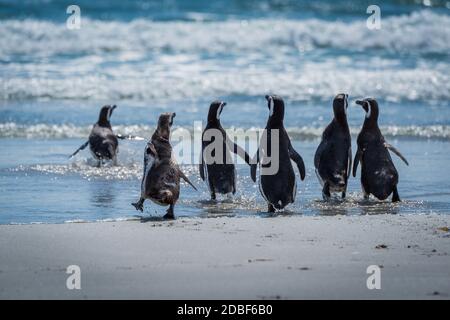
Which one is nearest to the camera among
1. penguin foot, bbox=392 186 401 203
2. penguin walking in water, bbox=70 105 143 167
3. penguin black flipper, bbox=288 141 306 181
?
penguin black flipper, bbox=288 141 306 181

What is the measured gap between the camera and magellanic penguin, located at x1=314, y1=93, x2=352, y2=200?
926 centimetres

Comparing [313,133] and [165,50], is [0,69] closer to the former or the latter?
[165,50]

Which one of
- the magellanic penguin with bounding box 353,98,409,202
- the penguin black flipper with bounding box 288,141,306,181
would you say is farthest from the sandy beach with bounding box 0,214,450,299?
the magellanic penguin with bounding box 353,98,409,202

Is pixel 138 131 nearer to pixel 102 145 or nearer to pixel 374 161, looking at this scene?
pixel 102 145

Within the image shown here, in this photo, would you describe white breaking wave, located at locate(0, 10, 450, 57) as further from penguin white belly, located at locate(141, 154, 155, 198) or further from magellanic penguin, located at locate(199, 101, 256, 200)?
penguin white belly, located at locate(141, 154, 155, 198)

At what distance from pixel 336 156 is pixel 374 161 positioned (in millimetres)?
333

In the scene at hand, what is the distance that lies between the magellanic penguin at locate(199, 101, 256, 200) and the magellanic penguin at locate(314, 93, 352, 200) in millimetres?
691

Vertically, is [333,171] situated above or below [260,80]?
below

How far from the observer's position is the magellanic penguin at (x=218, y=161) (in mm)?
9422

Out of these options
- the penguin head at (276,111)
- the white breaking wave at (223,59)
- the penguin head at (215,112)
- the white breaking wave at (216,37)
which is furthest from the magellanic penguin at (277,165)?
the white breaking wave at (216,37)

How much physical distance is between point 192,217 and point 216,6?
25.1 m

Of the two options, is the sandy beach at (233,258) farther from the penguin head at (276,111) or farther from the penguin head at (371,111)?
the penguin head at (371,111)

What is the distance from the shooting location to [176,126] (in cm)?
1417

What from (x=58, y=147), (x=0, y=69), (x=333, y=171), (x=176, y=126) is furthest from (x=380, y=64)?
(x=333, y=171)
